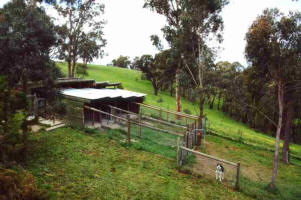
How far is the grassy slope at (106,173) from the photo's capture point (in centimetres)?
773

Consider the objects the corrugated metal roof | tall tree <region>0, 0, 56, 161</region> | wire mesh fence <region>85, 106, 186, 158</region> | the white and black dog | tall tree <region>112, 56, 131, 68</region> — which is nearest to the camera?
tall tree <region>0, 0, 56, 161</region>

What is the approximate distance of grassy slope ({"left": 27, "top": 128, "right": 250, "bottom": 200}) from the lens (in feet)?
25.4

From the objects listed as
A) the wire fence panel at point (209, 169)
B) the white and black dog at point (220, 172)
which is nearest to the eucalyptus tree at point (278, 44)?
the wire fence panel at point (209, 169)

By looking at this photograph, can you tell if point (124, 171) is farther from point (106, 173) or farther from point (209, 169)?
point (209, 169)

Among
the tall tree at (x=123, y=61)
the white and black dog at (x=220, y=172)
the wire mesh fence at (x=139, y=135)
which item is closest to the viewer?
the white and black dog at (x=220, y=172)

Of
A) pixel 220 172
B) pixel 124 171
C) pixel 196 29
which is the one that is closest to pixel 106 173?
pixel 124 171

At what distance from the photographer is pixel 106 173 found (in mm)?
9180

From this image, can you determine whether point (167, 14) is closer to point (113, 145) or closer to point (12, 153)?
point (113, 145)

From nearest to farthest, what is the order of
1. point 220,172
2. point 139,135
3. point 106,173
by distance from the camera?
1. point 106,173
2. point 220,172
3. point 139,135

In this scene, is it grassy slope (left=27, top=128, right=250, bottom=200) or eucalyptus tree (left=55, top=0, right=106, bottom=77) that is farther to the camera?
eucalyptus tree (left=55, top=0, right=106, bottom=77)

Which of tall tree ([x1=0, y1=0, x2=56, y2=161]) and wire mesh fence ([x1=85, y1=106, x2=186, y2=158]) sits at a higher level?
tall tree ([x1=0, y1=0, x2=56, y2=161])

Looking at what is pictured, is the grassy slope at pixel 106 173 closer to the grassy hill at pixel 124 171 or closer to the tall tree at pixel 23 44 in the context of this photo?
the grassy hill at pixel 124 171

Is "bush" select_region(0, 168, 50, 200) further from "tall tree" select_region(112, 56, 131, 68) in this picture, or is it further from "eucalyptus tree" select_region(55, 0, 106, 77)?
"tall tree" select_region(112, 56, 131, 68)

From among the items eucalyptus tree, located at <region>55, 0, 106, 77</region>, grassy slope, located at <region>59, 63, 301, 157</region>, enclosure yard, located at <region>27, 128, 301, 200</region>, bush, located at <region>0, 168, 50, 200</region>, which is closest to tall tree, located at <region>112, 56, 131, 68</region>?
grassy slope, located at <region>59, 63, 301, 157</region>
